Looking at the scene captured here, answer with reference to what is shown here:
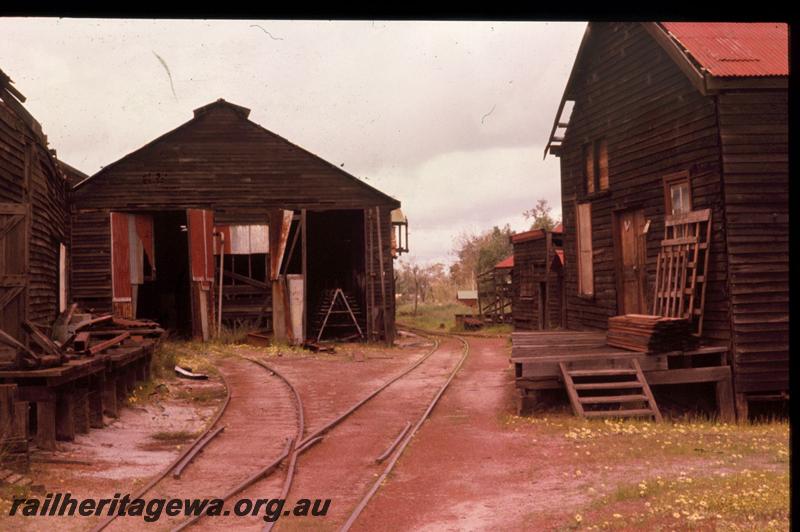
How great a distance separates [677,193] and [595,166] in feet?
11.0

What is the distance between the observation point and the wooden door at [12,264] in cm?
896

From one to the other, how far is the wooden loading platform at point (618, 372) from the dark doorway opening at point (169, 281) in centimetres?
1694

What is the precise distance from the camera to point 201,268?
23062 mm

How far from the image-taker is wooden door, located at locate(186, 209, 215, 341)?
899 inches

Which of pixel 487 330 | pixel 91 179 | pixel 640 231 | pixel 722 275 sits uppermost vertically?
pixel 91 179

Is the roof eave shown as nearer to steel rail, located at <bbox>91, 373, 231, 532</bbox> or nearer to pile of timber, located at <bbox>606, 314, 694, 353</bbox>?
pile of timber, located at <bbox>606, 314, 694, 353</bbox>

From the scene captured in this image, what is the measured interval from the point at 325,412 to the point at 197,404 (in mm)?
2413

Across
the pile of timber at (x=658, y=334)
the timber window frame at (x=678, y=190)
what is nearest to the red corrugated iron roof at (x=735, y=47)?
the timber window frame at (x=678, y=190)

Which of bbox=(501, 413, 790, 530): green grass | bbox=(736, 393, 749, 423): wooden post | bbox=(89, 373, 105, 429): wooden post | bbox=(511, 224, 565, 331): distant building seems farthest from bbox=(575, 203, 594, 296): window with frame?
bbox=(89, 373, 105, 429): wooden post

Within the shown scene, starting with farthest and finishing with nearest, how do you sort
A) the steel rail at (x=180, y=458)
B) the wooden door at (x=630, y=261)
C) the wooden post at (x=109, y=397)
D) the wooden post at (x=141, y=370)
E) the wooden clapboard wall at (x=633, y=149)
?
the wooden door at (x=630, y=261), the wooden post at (x=141, y=370), the wooden clapboard wall at (x=633, y=149), the wooden post at (x=109, y=397), the steel rail at (x=180, y=458)

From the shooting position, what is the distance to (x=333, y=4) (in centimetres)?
244

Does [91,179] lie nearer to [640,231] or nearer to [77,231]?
[77,231]

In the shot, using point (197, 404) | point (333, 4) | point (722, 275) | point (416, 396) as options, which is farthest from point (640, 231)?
point (333, 4)

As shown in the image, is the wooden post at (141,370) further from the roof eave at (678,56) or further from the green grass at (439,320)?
the green grass at (439,320)
